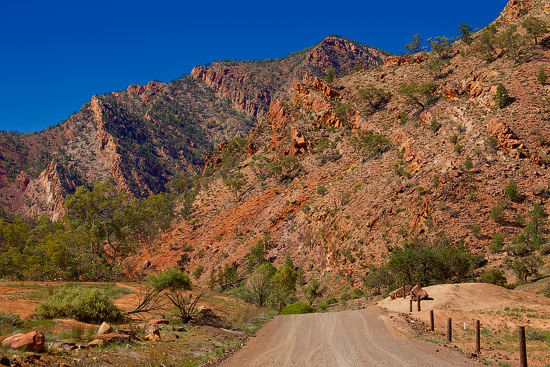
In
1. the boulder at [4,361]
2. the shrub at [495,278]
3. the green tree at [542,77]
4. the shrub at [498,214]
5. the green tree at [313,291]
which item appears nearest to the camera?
the boulder at [4,361]

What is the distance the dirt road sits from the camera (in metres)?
12.1

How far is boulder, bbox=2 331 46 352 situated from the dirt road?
17.7 feet

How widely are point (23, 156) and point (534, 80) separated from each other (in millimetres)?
195178

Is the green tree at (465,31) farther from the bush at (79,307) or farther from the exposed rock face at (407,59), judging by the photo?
the bush at (79,307)

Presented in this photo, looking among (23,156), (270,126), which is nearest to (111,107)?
(23,156)

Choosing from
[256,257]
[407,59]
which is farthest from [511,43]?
[256,257]

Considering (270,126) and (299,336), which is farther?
(270,126)

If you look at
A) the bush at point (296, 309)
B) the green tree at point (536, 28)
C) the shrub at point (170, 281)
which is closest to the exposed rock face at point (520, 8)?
the green tree at point (536, 28)

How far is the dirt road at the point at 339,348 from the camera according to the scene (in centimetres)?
1215

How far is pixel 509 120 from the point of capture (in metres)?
42.5

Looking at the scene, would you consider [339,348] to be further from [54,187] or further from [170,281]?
[54,187]

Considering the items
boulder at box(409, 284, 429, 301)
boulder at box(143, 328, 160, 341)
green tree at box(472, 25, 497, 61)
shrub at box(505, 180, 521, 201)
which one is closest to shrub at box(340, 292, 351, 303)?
boulder at box(409, 284, 429, 301)

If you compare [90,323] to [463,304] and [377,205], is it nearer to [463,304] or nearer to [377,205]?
[463,304]

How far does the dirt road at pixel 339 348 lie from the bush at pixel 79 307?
6.38m
